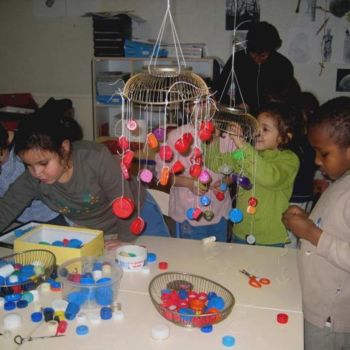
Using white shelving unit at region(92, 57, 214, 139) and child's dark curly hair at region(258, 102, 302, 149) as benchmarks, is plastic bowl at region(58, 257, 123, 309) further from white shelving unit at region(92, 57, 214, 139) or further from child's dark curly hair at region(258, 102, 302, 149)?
white shelving unit at region(92, 57, 214, 139)

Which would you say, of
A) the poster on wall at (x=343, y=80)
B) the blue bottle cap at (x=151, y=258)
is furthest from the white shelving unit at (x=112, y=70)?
the blue bottle cap at (x=151, y=258)

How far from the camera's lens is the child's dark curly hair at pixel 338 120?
121 centimetres

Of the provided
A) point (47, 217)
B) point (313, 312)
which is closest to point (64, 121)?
point (47, 217)

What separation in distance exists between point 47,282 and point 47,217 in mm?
653

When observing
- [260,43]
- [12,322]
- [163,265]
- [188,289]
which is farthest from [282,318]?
[260,43]

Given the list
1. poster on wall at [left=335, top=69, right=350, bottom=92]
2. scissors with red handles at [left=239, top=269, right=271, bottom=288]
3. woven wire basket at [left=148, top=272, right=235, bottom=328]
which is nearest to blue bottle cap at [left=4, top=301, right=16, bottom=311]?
woven wire basket at [left=148, top=272, right=235, bottom=328]

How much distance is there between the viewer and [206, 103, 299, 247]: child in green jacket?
1625 mm

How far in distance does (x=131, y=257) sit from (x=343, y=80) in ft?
8.75

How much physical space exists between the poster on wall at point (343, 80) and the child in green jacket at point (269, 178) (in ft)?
6.05

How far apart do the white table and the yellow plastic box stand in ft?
0.49

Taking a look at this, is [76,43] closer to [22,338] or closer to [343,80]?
[343,80]

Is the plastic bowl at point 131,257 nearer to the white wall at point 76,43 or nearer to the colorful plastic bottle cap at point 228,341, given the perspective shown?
the colorful plastic bottle cap at point 228,341

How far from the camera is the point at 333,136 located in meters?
1.22

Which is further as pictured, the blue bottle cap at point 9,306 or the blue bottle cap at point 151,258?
A: the blue bottle cap at point 151,258
